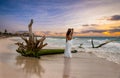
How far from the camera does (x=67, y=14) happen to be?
31.1ft

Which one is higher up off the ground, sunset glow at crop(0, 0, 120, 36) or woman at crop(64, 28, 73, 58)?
sunset glow at crop(0, 0, 120, 36)

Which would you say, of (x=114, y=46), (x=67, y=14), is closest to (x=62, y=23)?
(x=67, y=14)

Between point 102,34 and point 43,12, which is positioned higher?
point 43,12

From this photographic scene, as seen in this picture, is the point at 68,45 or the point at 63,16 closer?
the point at 68,45

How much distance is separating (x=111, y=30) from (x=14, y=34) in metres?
3.80

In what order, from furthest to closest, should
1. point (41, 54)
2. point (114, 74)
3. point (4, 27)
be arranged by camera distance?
point (4, 27) → point (41, 54) → point (114, 74)

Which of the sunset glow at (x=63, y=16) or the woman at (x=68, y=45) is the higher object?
Result: the sunset glow at (x=63, y=16)

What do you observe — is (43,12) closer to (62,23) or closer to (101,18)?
(62,23)

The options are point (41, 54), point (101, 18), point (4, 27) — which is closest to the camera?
point (41, 54)

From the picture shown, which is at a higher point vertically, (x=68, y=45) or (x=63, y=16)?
(x=63, y=16)

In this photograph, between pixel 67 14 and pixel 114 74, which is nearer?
pixel 114 74

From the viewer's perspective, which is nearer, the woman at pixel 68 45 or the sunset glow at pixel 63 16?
the woman at pixel 68 45

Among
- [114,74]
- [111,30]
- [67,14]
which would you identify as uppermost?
[67,14]

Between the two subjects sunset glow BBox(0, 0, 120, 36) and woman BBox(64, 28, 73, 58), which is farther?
sunset glow BBox(0, 0, 120, 36)
